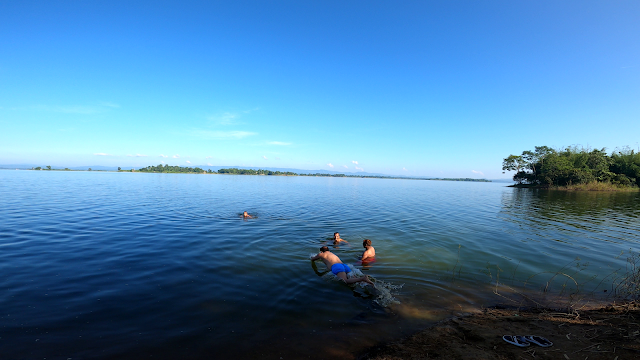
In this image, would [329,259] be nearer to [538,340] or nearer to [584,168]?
[538,340]

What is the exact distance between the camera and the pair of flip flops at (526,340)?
4488 millimetres

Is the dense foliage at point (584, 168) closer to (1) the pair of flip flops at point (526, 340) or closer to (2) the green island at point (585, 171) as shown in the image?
(2) the green island at point (585, 171)

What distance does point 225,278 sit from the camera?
833 centimetres

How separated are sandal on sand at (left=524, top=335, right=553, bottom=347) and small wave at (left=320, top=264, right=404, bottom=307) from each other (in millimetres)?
2973

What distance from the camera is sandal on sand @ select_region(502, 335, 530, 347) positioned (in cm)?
450

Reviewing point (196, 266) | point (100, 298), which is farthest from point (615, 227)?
point (100, 298)

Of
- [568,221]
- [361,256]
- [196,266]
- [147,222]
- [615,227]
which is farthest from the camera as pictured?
[568,221]

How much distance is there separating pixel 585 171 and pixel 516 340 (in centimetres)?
8761

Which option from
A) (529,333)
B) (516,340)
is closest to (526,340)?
(516,340)

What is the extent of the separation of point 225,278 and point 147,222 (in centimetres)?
1130

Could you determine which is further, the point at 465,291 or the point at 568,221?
the point at 568,221

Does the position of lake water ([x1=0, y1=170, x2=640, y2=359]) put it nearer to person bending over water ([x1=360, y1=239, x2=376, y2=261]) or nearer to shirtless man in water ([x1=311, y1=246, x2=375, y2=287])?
shirtless man in water ([x1=311, y1=246, x2=375, y2=287])

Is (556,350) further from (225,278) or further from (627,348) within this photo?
(225,278)

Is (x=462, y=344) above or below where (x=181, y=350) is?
above
